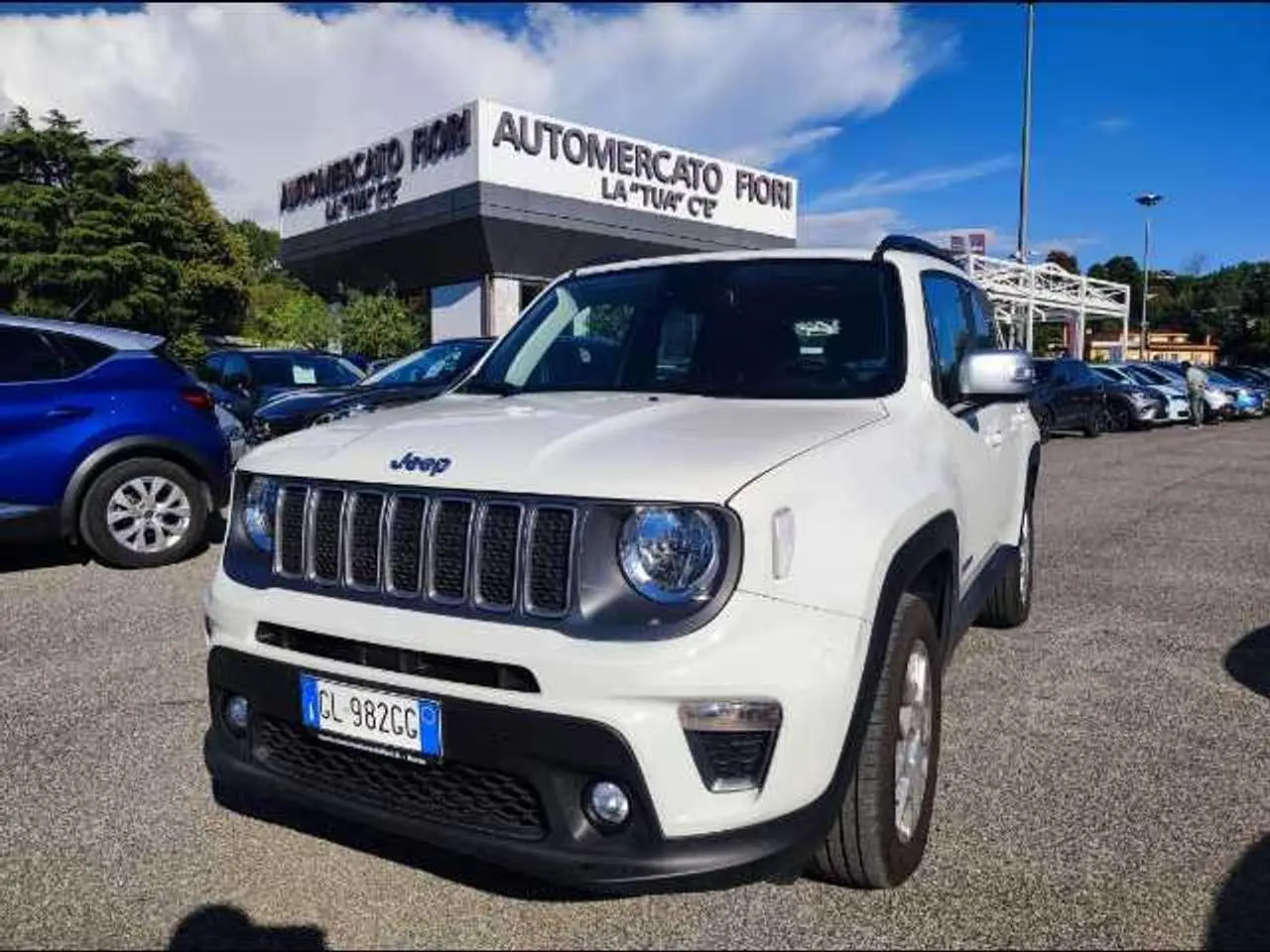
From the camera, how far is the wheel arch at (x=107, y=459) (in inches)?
260

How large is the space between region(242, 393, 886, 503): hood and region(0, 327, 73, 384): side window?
14.2 ft

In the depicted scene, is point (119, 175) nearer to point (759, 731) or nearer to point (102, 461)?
point (102, 461)

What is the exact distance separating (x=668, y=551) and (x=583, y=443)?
427 mm

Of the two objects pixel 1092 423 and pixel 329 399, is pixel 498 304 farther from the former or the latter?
pixel 329 399

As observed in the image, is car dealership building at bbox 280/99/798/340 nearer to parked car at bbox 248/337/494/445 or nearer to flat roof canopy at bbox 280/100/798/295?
flat roof canopy at bbox 280/100/798/295

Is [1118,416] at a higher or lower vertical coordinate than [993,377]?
lower

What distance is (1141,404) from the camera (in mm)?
21562

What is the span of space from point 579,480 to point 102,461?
213 inches

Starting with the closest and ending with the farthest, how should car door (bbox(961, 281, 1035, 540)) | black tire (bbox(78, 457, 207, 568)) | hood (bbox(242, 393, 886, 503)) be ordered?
1. hood (bbox(242, 393, 886, 503))
2. car door (bbox(961, 281, 1035, 540))
3. black tire (bbox(78, 457, 207, 568))

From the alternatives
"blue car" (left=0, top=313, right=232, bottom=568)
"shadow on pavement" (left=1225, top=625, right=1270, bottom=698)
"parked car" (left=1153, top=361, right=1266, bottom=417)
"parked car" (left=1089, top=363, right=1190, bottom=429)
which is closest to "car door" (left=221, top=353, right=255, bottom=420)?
"blue car" (left=0, top=313, right=232, bottom=568)

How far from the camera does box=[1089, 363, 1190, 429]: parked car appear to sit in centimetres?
2155

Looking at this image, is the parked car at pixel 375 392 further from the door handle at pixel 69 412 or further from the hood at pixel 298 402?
the door handle at pixel 69 412

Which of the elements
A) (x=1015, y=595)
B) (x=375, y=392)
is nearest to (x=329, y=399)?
(x=375, y=392)

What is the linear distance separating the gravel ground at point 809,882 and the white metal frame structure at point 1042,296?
25.5 m
